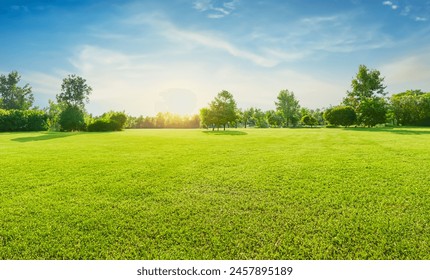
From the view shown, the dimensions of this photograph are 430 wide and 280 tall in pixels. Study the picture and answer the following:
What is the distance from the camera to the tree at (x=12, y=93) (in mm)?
76125

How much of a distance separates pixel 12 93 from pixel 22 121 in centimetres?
4804

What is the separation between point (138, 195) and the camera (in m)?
6.23

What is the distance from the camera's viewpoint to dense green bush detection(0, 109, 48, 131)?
41284mm

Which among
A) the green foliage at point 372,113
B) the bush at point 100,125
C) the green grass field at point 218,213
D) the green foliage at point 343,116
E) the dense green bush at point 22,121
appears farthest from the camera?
the green foliage at point 343,116

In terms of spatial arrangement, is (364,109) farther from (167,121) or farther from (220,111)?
(167,121)

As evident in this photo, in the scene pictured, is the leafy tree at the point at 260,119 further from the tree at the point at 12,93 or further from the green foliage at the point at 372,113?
the tree at the point at 12,93

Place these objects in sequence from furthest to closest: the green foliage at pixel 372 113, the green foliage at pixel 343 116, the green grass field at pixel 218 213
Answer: the green foliage at pixel 343 116 → the green foliage at pixel 372 113 → the green grass field at pixel 218 213

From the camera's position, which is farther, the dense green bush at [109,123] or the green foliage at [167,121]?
the green foliage at [167,121]

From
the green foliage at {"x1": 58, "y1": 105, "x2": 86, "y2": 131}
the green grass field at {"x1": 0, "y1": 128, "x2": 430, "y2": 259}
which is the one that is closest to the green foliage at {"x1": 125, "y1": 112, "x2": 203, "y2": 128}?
the green foliage at {"x1": 58, "y1": 105, "x2": 86, "y2": 131}

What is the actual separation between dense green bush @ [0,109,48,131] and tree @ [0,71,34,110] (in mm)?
42467

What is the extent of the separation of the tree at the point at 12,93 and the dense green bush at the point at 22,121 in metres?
42.5

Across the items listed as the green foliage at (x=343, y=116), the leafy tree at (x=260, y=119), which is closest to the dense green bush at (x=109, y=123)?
the green foliage at (x=343, y=116)

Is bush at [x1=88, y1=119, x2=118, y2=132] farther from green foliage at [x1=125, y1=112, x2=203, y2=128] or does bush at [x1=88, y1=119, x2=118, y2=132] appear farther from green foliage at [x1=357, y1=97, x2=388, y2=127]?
green foliage at [x1=357, y1=97, x2=388, y2=127]
